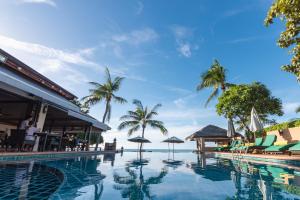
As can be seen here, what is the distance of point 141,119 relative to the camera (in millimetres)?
25609

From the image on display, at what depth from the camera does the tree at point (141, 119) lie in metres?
25.1

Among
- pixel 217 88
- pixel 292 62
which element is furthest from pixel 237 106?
pixel 292 62

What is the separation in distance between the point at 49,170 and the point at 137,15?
13563mm

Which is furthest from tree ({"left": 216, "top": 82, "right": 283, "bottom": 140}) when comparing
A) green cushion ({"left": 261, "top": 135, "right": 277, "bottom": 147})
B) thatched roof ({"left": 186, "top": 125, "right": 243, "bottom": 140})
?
thatched roof ({"left": 186, "top": 125, "right": 243, "bottom": 140})

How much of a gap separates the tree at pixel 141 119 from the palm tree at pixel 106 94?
362 cm

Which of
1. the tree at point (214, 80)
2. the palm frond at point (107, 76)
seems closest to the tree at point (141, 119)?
the palm frond at point (107, 76)

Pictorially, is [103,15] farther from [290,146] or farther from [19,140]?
[290,146]

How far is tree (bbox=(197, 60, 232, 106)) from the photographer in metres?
20.8

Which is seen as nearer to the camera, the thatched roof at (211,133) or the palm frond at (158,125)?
the thatched roof at (211,133)

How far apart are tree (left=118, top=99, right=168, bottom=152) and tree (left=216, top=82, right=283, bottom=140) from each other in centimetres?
1066

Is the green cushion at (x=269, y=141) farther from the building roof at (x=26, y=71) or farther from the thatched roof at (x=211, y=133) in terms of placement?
the building roof at (x=26, y=71)

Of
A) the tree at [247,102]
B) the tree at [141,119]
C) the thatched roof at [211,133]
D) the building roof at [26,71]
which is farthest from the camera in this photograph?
the tree at [141,119]

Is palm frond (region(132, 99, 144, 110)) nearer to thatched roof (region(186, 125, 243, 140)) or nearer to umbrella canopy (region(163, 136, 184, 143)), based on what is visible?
umbrella canopy (region(163, 136, 184, 143))

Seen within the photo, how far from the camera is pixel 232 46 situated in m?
20.1
